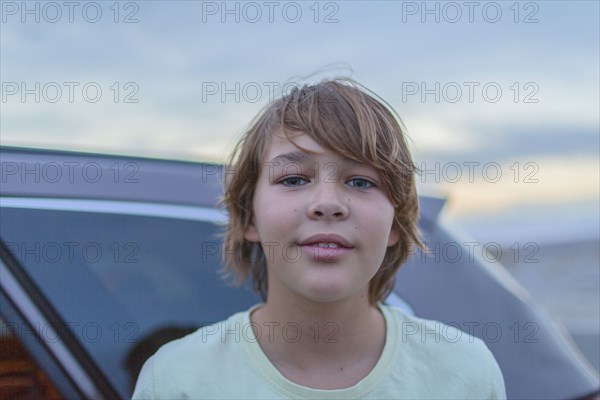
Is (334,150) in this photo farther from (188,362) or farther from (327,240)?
(188,362)

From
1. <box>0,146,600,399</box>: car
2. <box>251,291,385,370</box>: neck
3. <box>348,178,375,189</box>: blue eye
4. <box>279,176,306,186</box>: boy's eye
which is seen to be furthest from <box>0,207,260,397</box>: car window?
<box>348,178,375,189</box>: blue eye

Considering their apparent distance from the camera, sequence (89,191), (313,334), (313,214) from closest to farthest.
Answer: (313,214)
(313,334)
(89,191)

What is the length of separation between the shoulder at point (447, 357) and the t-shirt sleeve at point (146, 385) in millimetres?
568

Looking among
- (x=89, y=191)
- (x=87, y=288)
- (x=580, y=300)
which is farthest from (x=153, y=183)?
(x=580, y=300)

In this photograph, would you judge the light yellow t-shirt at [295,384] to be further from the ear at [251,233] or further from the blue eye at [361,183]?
the blue eye at [361,183]

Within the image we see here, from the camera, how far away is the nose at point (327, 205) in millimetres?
1684

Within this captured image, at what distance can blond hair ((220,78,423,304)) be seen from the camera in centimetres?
177

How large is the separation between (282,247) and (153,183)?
48cm

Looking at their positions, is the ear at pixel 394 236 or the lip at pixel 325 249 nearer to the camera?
the lip at pixel 325 249

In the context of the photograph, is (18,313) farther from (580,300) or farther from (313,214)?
(580,300)

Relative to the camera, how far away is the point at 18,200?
1.88 m

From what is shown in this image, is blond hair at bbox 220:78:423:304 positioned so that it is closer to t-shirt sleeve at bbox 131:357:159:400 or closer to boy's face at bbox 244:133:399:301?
boy's face at bbox 244:133:399:301

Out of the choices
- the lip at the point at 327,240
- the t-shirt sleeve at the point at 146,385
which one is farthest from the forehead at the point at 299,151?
the t-shirt sleeve at the point at 146,385

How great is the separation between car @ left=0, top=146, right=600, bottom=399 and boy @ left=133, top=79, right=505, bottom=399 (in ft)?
0.37
